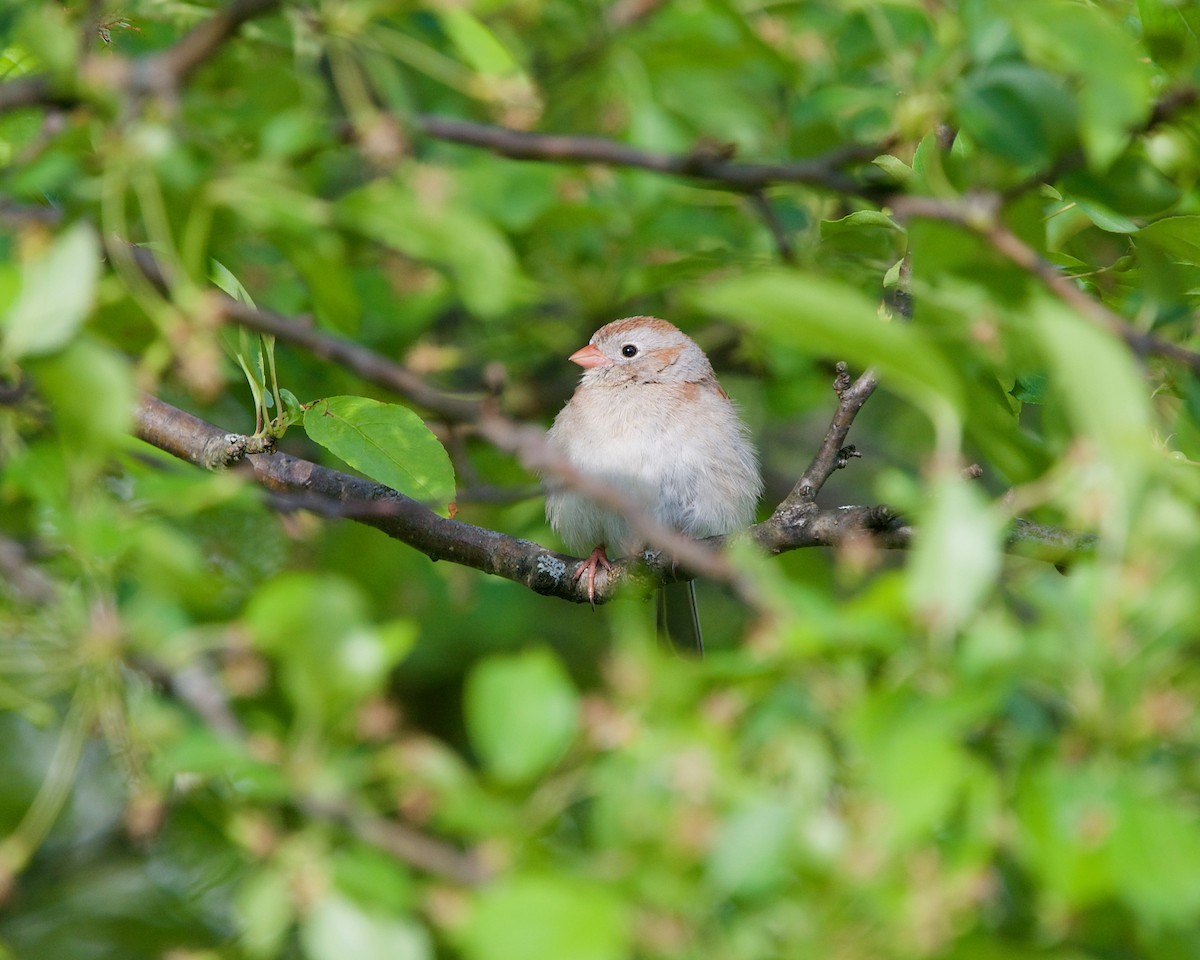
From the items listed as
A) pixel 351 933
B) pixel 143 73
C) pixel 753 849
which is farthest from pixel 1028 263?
pixel 143 73

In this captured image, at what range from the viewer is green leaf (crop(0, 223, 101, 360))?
6.06 ft

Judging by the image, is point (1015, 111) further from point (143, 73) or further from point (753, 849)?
point (143, 73)

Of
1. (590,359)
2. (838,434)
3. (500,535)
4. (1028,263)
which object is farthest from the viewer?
(590,359)

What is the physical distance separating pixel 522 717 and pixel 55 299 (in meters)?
0.89

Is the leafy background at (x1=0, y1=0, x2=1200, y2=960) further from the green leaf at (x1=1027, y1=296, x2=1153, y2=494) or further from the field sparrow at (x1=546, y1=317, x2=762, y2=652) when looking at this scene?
the field sparrow at (x1=546, y1=317, x2=762, y2=652)

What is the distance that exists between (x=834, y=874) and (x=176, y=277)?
Result: 4.66ft

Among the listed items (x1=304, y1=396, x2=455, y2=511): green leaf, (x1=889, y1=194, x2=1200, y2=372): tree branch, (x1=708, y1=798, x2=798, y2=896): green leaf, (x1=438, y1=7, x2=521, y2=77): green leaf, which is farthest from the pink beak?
(x1=708, y1=798, x2=798, y2=896): green leaf

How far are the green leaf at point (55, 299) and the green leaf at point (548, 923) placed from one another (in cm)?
100

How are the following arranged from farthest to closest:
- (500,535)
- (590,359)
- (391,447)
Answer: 1. (590,359)
2. (500,535)
3. (391,447)

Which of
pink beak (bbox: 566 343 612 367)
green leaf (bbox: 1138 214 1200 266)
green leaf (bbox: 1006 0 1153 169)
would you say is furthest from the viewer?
pink beak (bbox: 566 343 612 367)

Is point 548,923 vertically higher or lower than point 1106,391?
lower

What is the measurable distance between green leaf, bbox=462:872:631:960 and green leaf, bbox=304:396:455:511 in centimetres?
181

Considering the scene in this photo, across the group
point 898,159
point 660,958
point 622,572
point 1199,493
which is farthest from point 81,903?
point 1199,493

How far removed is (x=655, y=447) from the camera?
6.14 meters
